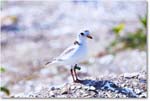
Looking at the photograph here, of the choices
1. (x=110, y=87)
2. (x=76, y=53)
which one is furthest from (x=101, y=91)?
(x=76, y=53)

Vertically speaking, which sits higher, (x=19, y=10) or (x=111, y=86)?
(x=19, y=10)

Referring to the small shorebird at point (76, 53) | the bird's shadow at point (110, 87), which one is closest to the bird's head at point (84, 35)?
the small shorebird at point (76, 53)

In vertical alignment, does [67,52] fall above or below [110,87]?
above

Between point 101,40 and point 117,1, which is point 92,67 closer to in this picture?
point 101,40

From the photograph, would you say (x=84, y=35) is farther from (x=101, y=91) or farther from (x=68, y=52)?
(x=101, y=91)

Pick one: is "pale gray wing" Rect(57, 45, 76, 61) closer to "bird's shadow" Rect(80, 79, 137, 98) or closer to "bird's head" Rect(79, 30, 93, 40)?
"bird's head" Rect(79, 30, 93, 40)

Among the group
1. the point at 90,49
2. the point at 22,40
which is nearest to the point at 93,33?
the point at 90,49

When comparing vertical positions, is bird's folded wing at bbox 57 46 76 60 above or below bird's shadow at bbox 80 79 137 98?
above

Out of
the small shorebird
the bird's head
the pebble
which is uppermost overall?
the bird's head

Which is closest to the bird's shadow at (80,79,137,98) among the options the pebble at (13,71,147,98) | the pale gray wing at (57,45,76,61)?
the pebble at (13,71,147,98)

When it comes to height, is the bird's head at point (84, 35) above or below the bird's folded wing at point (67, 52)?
above

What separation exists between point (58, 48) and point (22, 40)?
0.25 meters

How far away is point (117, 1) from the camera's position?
195 inches

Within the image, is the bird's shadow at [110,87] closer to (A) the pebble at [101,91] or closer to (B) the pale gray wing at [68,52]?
(A) the pebble at [101,91]
